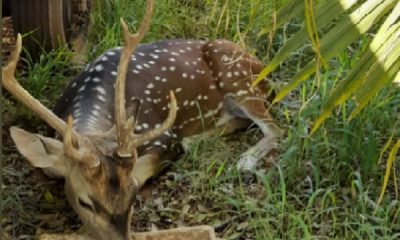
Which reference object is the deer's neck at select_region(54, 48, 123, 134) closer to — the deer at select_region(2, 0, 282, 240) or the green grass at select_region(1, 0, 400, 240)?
the deer at select_region(2, 0, 282, 240)

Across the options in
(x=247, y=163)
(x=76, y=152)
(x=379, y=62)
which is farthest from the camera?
(x=247, y=163)

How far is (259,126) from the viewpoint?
5012 mm

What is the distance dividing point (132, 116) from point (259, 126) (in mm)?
1276

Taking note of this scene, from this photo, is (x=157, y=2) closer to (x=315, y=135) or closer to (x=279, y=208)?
(x=315, y=135)

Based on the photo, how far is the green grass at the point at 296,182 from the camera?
4.07 metres

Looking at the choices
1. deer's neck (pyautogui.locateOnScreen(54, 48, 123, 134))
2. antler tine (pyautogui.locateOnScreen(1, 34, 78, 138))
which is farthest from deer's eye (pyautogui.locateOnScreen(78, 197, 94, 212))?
deer's neck (pyautogui.locateOnScreen(54, 48, 123, 134))

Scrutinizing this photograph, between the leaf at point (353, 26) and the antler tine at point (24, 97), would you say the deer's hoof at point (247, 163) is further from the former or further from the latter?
the leaf at point (353, 26)

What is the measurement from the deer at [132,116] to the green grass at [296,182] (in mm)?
125

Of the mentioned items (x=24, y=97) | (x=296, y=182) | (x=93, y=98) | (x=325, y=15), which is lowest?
(x=296, y=182)

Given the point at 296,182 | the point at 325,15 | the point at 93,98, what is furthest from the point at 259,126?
the point at 325,15

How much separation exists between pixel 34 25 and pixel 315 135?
1.88 metres

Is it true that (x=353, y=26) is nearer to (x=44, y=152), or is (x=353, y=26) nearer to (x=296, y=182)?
(x=44, y=152)

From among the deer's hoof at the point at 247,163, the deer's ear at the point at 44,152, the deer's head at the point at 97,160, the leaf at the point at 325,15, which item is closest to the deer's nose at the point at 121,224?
the deer's head at the point at 97,160

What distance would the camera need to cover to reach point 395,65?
5.89 feet
